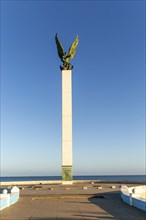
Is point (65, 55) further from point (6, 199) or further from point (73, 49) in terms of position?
point (6, 199)

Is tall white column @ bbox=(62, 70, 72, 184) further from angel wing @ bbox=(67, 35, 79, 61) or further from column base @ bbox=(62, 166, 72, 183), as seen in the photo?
angel wing @ bbox=(67, 35, 79, 61)

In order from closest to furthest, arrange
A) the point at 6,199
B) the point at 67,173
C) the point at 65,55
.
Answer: the point at 6,199
the point at 67,173
the point at 65,55

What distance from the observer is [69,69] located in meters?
43.5

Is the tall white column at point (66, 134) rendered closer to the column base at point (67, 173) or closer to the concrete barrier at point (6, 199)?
the column base at point (67, 173)

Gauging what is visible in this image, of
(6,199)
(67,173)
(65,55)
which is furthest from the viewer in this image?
(65,55)

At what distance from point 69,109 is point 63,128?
2.50m

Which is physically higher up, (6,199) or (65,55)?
(65,55)

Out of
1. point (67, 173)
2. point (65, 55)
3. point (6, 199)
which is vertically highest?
point (65, 55)

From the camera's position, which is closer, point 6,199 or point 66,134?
point 6,199

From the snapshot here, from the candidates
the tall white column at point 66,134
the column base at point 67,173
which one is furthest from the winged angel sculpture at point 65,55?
the column base at point 67,173

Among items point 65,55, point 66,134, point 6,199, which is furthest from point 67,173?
point 6,199

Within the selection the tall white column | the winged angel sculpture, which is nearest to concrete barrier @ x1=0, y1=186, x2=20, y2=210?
the tall white column

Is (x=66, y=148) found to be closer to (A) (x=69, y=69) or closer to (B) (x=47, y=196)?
(A) (x=69, y=69)

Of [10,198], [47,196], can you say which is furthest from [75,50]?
[10,198]
